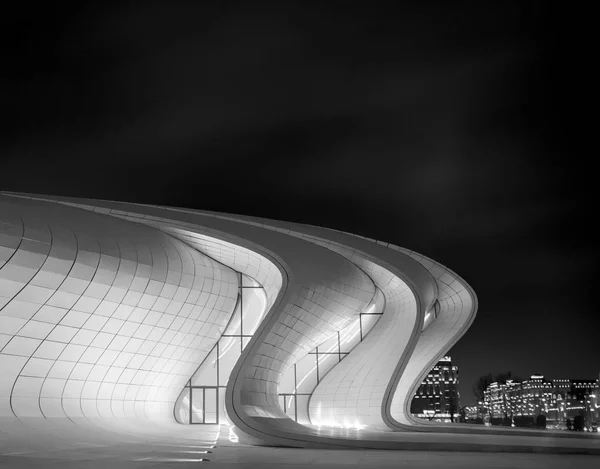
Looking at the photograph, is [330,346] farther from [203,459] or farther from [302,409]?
[203,459]

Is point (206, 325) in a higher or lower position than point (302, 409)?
higher

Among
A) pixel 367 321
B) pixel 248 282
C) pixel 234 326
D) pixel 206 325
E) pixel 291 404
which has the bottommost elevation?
pixel 291 404

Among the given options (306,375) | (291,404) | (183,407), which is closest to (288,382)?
(306,375)

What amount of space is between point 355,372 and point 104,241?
18.2 meters

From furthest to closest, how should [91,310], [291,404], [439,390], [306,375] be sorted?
1. [439,390]
2. [306,375]
3. [291,404]
4. [91,310]

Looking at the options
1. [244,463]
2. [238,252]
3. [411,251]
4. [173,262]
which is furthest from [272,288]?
[244,463]

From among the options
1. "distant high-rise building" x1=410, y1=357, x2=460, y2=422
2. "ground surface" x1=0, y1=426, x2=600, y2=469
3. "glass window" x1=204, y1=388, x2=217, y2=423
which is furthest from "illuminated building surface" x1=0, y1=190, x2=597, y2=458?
"distant high-rise building" x1=410, y1=357, x2=460, y2=422

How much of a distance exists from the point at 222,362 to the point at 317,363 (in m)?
7.08

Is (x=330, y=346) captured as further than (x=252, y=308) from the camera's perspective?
Yes

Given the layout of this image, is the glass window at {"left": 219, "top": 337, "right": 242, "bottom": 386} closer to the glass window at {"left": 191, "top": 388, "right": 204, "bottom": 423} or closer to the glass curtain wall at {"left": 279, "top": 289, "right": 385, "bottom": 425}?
the glass window at {"left": 191, "top": 388, "right": 204, "bottom": 423}

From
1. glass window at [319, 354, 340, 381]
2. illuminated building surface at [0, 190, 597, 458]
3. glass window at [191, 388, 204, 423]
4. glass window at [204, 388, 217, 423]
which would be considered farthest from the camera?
glass window at [319, 354, 340, 381]

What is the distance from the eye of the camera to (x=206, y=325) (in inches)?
1157

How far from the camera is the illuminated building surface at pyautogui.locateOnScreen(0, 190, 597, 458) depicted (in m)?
19.9

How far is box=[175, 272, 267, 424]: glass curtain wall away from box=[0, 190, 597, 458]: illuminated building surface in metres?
0.05
